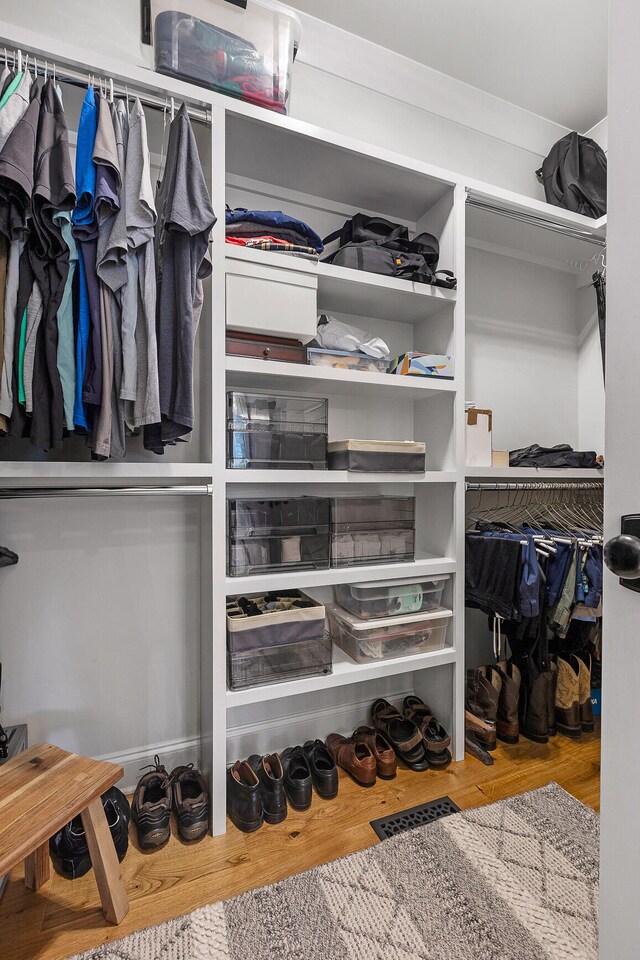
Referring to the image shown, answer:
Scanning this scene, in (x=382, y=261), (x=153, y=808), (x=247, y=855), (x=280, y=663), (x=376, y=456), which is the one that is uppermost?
(x=382, y=261)

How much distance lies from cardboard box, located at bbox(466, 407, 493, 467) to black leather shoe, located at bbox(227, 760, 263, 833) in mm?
1403

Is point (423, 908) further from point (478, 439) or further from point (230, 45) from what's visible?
point (230, 45)

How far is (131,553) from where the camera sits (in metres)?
1.70

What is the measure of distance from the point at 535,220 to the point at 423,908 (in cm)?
242

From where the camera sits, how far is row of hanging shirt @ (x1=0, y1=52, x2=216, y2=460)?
114 cm

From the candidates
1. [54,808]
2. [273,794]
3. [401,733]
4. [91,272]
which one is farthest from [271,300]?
[401,733]

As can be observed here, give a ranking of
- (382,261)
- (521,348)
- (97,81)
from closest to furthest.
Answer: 1. (97,81)
2. (382,261)
3. (521,348)

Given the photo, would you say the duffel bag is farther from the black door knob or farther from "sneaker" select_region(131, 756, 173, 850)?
"sneaker" select_region(131, 756, 173, 850)

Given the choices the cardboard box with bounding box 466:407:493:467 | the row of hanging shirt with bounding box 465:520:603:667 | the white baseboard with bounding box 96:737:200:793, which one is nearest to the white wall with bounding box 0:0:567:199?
the cardboard box with bounding box 466:407:493:467

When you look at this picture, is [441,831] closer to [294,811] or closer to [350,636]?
[294,811]

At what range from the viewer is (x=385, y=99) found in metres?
2.12

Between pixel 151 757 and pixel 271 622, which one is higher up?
pixel 271 622

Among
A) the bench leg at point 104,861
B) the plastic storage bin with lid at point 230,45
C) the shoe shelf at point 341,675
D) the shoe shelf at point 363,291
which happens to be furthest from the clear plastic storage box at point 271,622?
the plastic storage bin with lid at point 230,45

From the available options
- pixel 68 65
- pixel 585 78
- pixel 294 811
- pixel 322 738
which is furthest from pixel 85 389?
pixel 585 78
